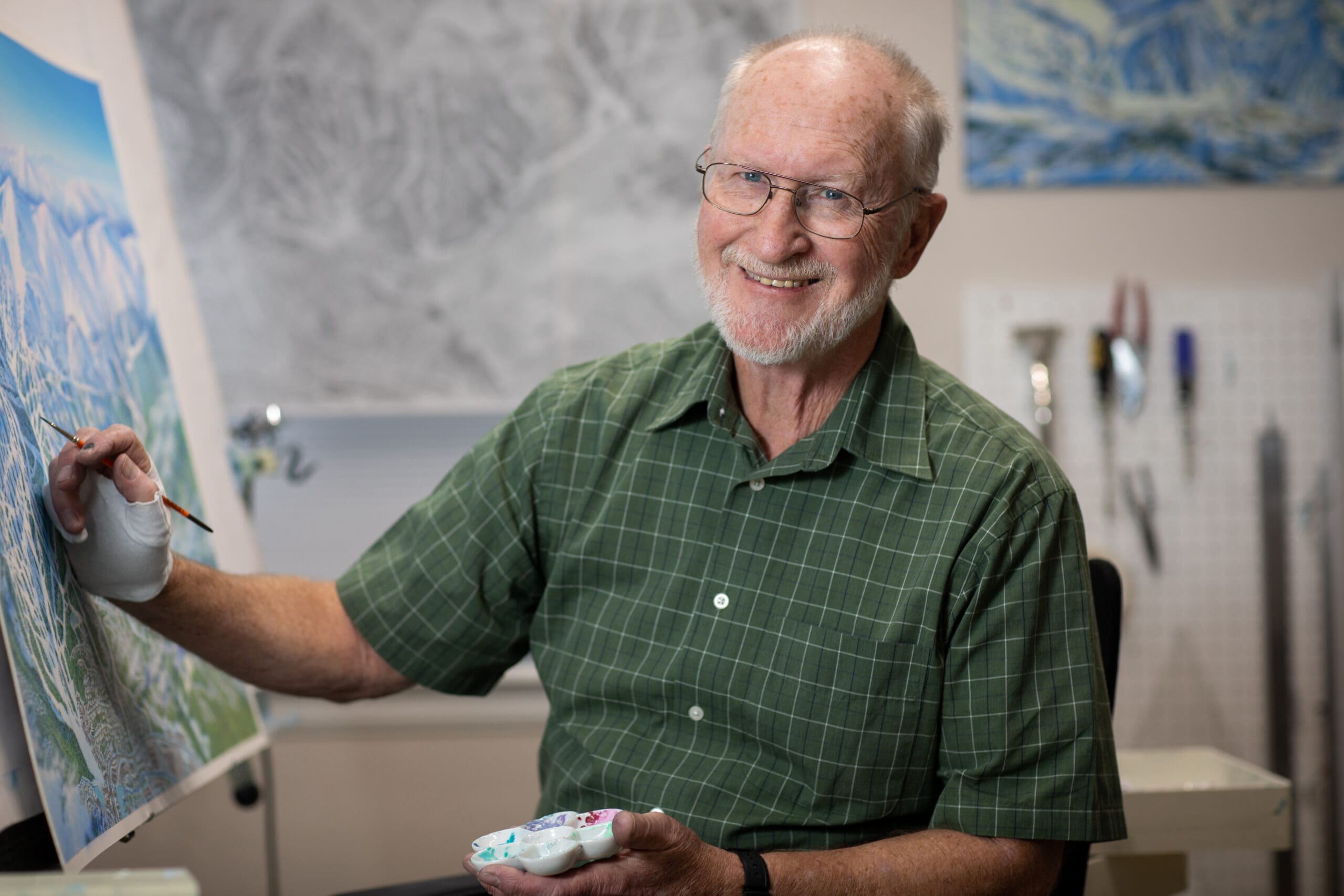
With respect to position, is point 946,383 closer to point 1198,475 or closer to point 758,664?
point 758,664

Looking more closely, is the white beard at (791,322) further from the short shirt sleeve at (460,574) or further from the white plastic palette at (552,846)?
the white plastic palette at (552,846)

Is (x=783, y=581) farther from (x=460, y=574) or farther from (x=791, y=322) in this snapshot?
(x=460, y=574)

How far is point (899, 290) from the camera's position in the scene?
2502 mm

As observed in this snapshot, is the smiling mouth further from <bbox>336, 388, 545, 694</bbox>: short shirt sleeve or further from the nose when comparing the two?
<bbox>336, 388, 545, 694</bbox>: short shirt sleeve

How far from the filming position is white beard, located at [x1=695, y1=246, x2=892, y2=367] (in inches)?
49.3

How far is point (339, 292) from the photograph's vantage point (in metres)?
2.44

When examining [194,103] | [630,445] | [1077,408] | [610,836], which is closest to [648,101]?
[194,103]

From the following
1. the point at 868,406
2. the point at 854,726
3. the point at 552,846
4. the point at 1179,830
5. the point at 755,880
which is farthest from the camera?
the point at 1179,830

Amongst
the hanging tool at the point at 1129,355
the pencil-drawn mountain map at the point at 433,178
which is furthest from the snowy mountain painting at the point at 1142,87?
the pencil-drawn mountain map at the point at 433,178

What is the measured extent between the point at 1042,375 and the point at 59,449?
1.96 meters

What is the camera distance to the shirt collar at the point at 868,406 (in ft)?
4.09

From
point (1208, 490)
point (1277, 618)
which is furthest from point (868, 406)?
point (1277, 618)

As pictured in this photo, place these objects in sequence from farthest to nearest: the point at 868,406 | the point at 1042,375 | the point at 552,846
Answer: the point at 1042,375
the point at 868,406
the point at 552,846

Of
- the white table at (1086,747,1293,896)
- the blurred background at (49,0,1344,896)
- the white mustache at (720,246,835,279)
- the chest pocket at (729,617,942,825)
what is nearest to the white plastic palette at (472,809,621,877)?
the chest pocket at (729,617,942,825)
